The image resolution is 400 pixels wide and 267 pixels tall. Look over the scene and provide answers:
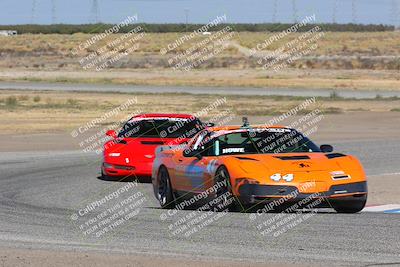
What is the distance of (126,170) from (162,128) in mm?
1173

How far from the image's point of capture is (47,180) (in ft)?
66.2

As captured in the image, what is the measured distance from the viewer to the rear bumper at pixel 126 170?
66.1 ft

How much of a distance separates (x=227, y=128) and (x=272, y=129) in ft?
2.17

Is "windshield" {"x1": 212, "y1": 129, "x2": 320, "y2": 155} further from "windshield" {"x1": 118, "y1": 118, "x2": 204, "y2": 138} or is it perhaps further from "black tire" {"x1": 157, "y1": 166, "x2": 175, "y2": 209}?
"windshield" {"x1": 118, "y1": 118, "x2": 204, "y2": 138}

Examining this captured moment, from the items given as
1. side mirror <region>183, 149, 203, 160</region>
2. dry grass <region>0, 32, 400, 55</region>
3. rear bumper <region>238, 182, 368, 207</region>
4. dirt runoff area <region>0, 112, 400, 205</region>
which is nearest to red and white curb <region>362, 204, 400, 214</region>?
rear bumper <region>238, 182, 368, 207</region>

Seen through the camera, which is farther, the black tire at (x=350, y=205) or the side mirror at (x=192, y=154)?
the side mirror at (x=192, y=154)

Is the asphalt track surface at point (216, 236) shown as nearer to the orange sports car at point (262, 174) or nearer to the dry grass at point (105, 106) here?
the orange sports car at point (262, 174)

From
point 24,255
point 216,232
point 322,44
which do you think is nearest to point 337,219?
point 216,232

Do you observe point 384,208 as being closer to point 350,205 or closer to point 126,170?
point 350,205

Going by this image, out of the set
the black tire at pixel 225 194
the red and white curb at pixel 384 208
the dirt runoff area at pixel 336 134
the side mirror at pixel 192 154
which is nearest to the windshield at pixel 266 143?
the side mirror at pixel 192 154

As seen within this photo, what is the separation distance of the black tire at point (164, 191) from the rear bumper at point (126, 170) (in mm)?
3976

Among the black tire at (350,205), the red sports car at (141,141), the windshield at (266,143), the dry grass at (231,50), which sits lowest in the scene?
the dry grass at (231,50)

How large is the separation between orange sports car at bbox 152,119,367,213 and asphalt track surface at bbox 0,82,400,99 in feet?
123

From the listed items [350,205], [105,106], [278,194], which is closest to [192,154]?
[278,194]
